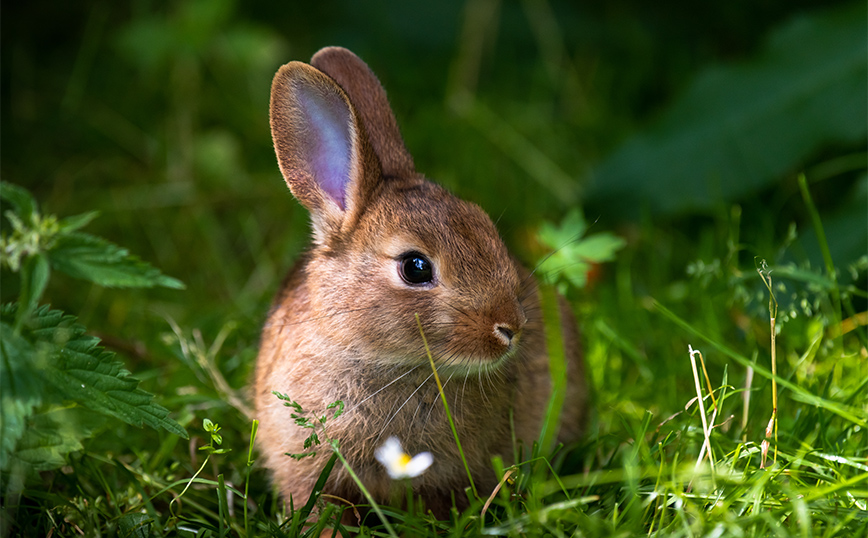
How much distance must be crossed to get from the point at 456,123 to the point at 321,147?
2443mm

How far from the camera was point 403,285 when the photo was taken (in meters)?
2.39

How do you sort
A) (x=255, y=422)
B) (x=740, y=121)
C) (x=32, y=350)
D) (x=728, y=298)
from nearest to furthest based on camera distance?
(x=32, y=350), (x=255, y=422), (x=728, y=298), (x=740, y=121)

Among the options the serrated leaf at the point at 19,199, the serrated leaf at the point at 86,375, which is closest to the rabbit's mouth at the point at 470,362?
the serrated leaf at the point at 86,375

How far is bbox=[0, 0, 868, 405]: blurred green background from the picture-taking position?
3.81 m

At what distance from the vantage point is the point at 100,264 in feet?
7.93

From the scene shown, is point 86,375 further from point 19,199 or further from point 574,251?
point 574,251

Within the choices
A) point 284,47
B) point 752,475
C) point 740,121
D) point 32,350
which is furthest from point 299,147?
point 284,47

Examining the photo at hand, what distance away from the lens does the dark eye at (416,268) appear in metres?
2.39

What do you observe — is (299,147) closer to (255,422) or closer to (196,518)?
(255,422)

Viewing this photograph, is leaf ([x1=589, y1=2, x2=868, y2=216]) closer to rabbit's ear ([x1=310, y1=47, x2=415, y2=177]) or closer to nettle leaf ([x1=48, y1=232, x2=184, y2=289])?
rabbit's ear ([x1=310, y1=47, x2=415, y2=177])

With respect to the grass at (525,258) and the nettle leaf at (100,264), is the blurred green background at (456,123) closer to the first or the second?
the grass at (525,258)

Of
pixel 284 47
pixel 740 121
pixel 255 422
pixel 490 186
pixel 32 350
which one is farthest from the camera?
pixel 284 47

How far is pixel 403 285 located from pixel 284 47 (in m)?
3.43

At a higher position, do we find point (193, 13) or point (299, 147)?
point (193, 13)
